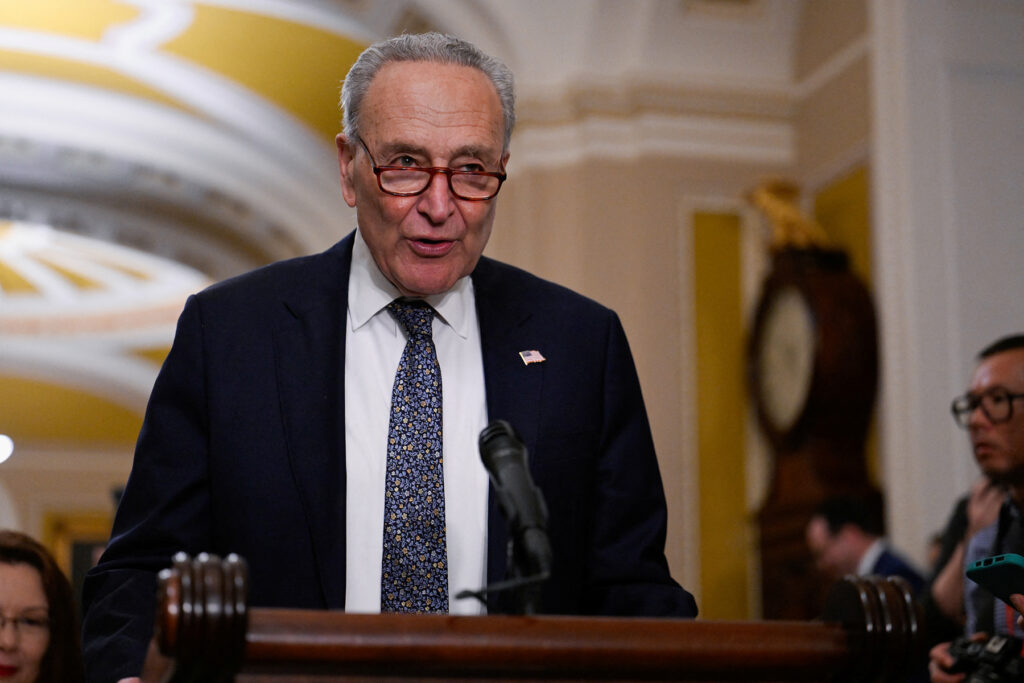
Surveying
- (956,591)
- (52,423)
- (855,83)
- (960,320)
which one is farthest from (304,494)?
(52,423)

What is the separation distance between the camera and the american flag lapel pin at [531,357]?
1965 mm

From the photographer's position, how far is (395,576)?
5.91ft

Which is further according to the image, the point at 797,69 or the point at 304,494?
the point at 797,69

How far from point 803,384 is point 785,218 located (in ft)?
Answer: 2.47

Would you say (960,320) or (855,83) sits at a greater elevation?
(855,83)

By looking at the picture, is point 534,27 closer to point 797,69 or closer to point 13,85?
point 797,69

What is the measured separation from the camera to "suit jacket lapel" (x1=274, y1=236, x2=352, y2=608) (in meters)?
1.78

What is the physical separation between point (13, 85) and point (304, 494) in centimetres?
796

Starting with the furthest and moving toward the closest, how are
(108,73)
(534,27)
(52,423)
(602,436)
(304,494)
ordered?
(52,423)
(108,73)
(534,27)
(602,436)
(304,494)

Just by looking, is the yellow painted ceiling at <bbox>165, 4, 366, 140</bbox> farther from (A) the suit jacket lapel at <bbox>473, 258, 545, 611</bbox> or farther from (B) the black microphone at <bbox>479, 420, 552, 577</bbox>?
(B) the black microphone at <bbox>479, 420, 552, 577</bbox>

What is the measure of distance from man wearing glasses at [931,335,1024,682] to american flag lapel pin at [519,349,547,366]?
4.63 feet

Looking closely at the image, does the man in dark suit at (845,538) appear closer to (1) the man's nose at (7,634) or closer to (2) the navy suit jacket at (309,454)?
(1) the man's nose at (7,634)

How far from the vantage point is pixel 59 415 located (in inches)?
712

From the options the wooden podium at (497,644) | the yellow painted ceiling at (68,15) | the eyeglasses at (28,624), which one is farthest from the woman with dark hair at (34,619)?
the yellow painted ceiling at (68,15)
